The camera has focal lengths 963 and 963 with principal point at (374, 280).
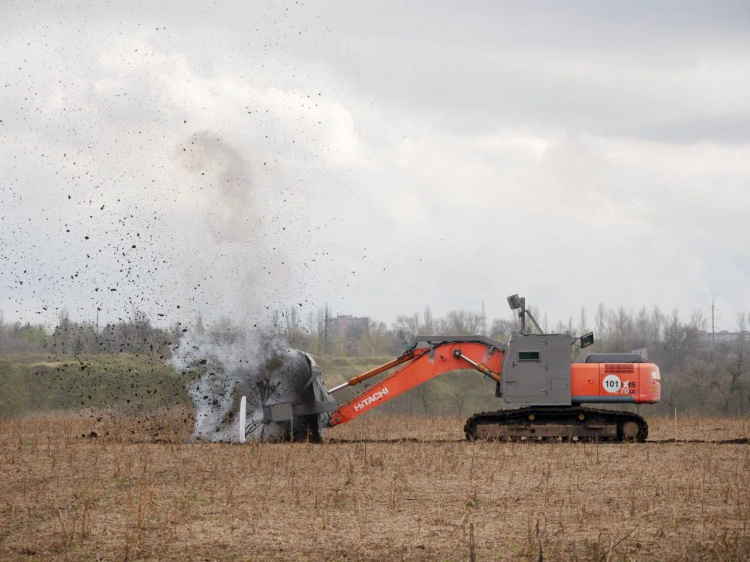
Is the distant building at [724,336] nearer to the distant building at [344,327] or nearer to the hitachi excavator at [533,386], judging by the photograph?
the distant building at [344,327]

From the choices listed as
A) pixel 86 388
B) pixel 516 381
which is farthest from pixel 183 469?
pixel 86 388

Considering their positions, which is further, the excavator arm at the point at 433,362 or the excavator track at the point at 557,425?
the excavator arm at the point at 433,362

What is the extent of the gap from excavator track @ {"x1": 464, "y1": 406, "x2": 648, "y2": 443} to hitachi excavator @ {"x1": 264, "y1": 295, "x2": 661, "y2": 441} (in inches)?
0.9

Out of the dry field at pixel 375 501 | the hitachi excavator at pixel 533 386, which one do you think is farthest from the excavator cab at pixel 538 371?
the dry field at pixel 375 501

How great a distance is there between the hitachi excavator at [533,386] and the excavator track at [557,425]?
0.02 meters

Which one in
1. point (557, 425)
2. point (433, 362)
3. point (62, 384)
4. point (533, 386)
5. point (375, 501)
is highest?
point (433, 362)

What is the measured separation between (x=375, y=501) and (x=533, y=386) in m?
9.30

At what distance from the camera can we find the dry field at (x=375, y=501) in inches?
464

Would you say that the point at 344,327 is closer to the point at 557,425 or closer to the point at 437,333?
the point at 437,333

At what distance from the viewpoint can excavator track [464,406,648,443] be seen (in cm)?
2322

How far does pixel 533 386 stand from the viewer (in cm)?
2336

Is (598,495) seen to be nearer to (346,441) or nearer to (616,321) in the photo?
(346,441)

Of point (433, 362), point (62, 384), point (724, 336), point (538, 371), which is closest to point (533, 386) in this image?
point (538, 371)

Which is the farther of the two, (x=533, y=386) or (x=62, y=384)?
(x=62, y=384)
